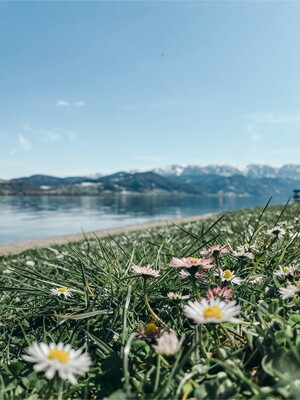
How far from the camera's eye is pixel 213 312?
1.53m

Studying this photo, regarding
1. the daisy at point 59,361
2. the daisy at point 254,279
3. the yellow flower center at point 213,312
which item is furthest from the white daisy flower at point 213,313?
the daisy at point 254,279

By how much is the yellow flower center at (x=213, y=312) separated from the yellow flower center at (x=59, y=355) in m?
0.61

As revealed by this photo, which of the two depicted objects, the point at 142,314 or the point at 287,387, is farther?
the point at 142,314

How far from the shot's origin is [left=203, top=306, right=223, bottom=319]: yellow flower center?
4.96 ft

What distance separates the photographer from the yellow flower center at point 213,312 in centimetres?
151

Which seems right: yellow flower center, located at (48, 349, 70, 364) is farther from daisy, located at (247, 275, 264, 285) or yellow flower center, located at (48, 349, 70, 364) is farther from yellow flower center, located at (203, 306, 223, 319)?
daisy, located at (247, 275, 264, 285)

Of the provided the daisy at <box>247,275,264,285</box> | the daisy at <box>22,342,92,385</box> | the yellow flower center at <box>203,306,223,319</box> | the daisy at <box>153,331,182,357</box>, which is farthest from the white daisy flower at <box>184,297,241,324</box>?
the daisy at <box>247,275,264,285</box>

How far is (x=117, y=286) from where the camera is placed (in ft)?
9.29

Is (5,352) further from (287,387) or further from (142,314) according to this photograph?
(287,387)

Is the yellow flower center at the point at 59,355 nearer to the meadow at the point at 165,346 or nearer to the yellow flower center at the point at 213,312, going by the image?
the meadow at the point at 165,346

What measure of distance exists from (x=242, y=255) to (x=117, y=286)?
105cm

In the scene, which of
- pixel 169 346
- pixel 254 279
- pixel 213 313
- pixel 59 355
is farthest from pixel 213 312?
pixel 254 279

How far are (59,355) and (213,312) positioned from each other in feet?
2.21

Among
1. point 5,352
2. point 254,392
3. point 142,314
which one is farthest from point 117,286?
point 254,392
